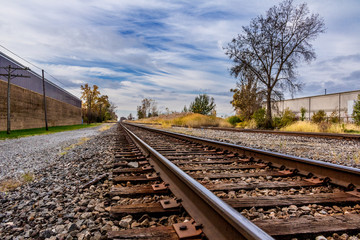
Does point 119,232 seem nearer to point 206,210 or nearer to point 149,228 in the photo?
point 149,228

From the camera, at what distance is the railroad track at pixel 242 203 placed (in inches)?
62.5

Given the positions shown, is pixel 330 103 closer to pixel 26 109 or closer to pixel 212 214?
pixel 212 214

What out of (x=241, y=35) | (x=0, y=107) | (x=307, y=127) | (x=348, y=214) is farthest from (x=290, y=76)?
(x=0, y=107)

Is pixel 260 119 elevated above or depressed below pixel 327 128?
above

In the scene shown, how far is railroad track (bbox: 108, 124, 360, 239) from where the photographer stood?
159 cm

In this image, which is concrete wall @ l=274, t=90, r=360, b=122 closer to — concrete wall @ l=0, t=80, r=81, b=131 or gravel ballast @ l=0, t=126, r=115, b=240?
gravel ballast @ l=0, t=126, r=115, b=240

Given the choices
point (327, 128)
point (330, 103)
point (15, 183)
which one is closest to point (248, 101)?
point (327, 128)

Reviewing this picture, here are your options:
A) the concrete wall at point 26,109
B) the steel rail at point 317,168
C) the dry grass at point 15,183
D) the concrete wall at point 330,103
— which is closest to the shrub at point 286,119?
the steel rail at point 317,168

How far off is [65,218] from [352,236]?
7.35 ft

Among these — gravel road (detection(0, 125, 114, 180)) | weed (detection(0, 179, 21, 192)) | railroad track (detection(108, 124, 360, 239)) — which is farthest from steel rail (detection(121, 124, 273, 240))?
gravel road (detection(0, 125, 114, 180))

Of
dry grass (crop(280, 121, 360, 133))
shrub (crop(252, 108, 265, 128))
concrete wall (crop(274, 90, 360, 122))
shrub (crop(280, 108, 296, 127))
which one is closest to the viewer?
dry grass (crop(280, 121, 360, 133))

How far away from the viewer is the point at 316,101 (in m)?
33.8

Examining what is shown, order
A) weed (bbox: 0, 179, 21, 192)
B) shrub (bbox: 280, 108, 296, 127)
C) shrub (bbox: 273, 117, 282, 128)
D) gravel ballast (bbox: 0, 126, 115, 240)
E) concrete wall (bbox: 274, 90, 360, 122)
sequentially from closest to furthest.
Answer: gravel ballast (bbox: 0, 126, 115, 240)
weed (bbox: 0, 179, 21, 192)
shrub (bbox: 280, 108, 296, 127)
shrub (bbox: 273, 117, 282, 128)
concrete wall (bbox: 274, 90, 360, 122)

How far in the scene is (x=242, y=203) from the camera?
211 cm
